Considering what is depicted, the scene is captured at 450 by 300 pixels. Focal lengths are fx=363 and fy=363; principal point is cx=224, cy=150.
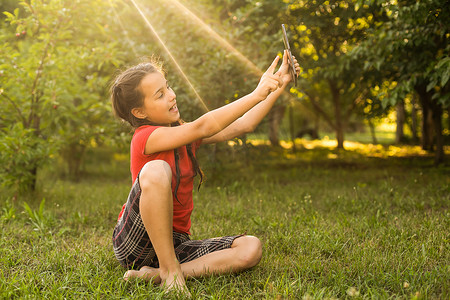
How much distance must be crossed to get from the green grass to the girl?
4.4 inches

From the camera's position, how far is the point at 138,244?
6.88 feet

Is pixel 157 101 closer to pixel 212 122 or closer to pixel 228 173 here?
pixel 212 122

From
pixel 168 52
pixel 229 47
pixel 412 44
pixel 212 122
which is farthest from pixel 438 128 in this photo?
pixel 212 122

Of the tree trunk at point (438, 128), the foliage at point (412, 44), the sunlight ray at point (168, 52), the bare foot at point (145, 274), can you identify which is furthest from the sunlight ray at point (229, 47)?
the tree trunk at point (438, 128)

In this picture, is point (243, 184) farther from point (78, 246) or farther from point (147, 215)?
point (147, 215)

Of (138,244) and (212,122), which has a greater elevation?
(212,122)

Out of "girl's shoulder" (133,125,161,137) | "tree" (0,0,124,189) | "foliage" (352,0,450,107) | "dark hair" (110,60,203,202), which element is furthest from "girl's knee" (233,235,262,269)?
"tree" (0,0,124,189)

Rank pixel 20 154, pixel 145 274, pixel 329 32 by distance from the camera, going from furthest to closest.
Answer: pixel 329 32, pixel 20 154, pixel 145 274

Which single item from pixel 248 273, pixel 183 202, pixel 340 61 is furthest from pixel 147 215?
pixel 340 61

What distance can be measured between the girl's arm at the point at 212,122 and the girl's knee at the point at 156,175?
0.37ft

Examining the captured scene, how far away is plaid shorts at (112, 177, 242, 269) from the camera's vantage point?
205cm

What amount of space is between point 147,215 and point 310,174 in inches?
185

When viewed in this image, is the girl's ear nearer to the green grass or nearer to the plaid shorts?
the plaid shorts

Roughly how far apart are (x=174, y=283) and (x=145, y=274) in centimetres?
22
